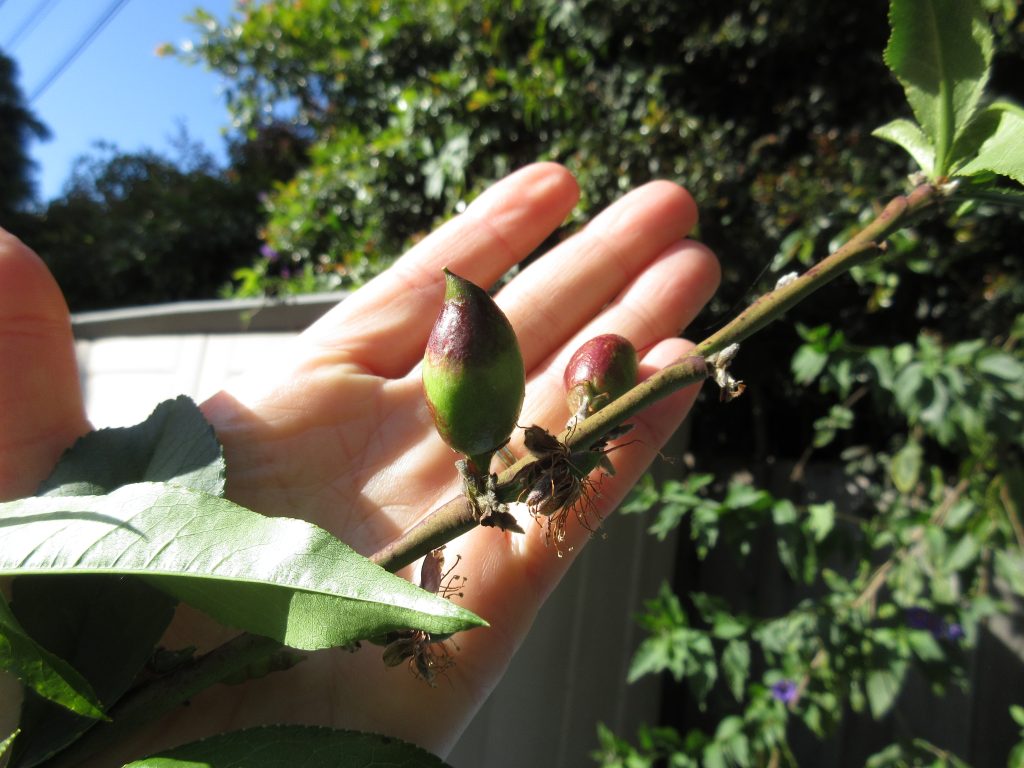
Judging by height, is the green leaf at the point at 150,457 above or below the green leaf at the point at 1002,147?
above

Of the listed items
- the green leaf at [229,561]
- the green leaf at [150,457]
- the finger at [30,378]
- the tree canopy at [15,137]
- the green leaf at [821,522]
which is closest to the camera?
the green leaf at [229,561]

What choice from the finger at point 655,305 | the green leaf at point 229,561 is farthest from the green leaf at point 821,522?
the green leaf at point 229,561

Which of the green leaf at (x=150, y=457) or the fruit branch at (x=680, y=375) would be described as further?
the green leaf at (x=150, y=457)

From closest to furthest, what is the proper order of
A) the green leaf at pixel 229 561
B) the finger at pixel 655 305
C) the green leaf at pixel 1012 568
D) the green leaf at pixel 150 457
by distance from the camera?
the green leaf at pixel 229 561 < the green leaf at pixel 150 457 < the finger at pixel 655 305 < the green leaf at pixel 1012 568

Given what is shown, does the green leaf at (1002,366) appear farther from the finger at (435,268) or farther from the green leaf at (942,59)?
the green leaf at (942,59)

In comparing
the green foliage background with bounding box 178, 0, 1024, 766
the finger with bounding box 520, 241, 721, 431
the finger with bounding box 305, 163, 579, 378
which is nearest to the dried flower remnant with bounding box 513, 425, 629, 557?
the finger with bounding box 520, 241, 721, 431
